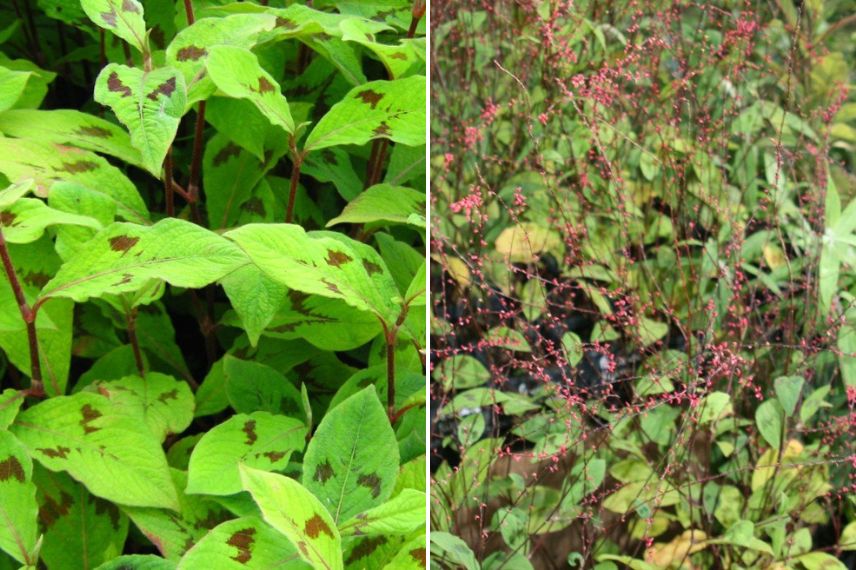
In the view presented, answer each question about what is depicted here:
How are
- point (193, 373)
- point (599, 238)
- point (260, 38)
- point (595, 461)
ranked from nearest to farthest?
point (260, 38) → point (193, 373) → point (595, 461) → point (599, 238)

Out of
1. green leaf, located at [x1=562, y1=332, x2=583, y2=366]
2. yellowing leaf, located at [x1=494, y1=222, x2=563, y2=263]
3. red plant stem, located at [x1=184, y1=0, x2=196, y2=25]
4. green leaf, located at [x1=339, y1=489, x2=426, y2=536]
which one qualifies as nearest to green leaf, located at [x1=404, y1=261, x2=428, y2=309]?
green leaf, located at [x1=339, y1=489, x2=426, y2=536]

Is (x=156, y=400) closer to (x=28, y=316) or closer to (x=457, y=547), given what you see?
(x=28, y=316)

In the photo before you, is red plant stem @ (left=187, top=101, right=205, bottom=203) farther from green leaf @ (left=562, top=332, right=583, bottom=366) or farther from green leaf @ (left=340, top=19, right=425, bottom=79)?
green leaf @ (left=562, top=332, right=583, bottom=366)

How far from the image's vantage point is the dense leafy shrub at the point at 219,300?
504 millimetres

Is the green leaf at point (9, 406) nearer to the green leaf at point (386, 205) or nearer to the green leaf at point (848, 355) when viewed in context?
the green leaf at point (386, 205)

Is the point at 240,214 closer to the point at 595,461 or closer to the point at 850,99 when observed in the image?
the point at 595,461

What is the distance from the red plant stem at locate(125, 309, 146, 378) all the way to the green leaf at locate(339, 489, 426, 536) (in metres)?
0.19

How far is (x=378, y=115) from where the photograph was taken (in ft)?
1.88

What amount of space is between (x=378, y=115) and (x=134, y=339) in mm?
198

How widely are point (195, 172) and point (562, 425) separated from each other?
1.43 feet

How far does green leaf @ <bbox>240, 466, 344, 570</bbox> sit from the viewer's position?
459 mm

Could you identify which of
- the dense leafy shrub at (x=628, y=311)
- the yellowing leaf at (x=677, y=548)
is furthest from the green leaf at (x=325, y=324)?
the yellowing leaf at (x=677, y=548)

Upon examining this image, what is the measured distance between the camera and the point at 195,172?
618mm

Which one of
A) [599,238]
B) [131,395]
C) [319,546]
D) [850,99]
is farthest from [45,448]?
[850,99]
